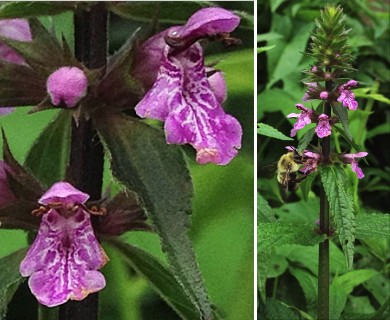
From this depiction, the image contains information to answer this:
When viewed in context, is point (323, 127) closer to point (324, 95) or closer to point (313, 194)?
point (324, 95)

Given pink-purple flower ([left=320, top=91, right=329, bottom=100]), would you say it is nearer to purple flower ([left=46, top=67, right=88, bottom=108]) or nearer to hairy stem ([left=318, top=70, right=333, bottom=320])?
hairy stem ([left=318, top=70, right=333, bottom=320])

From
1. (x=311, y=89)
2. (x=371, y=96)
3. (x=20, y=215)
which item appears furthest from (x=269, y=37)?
(x=20, y=215)

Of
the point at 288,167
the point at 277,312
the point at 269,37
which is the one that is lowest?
the point at 277,312

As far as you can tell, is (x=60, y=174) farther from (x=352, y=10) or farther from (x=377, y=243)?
(x=352, y=10)

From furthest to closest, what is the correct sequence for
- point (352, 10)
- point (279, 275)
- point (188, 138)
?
point (352, 10), point (279, 275), point (188, 138)

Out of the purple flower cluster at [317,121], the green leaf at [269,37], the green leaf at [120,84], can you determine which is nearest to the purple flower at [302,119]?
the purple flower cluster at [317,121]

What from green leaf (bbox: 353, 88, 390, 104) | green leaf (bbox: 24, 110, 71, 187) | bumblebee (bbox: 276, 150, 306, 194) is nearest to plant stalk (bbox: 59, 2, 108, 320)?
green leaf (bbox: 24, 110, 71, 187)

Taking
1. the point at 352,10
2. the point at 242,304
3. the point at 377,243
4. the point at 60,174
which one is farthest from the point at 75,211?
the point at 352,10
